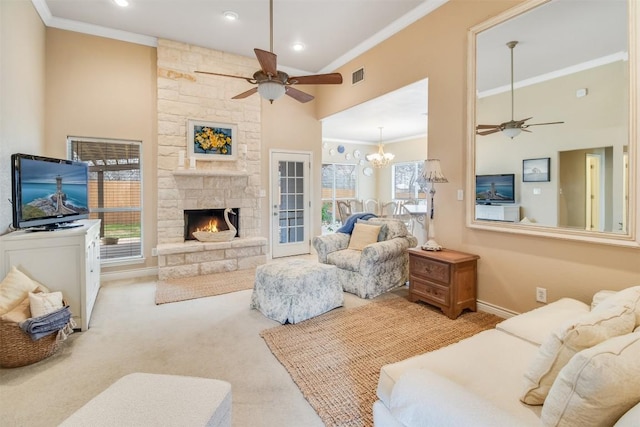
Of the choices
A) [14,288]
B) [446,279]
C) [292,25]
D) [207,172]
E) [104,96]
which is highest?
[292,25]

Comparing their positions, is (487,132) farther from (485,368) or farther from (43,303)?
(43,303)

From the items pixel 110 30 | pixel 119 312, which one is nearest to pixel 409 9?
pixel 110 30

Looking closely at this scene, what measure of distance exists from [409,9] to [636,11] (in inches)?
88.6

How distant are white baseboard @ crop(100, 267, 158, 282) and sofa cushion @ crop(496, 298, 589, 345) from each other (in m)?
4.67

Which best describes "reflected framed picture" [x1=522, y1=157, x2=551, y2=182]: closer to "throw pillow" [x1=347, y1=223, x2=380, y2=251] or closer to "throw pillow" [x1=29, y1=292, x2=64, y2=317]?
"throw pillow" [x1=347, y1=223, x2=380, y2=251]

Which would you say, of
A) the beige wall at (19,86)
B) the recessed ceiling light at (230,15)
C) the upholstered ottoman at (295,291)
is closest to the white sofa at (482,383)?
the upholstered ottoman at (295,291)

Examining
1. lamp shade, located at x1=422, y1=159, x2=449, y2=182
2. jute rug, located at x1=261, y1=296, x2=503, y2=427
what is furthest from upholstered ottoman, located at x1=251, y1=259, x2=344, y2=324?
lamp shade, located at x1=422, y1=159, x2=449, y2=182

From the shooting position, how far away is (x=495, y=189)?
10.3 ft

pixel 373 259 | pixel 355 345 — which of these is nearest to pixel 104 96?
pixel 373 259

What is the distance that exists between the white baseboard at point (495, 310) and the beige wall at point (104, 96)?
4550mm

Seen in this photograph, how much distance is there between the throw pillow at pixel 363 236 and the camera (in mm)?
4086

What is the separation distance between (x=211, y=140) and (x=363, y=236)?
9.73 ft

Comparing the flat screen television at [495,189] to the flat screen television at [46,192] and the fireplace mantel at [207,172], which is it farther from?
the flat screen television at [46,192]

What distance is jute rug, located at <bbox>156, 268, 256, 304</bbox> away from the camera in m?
3.82
